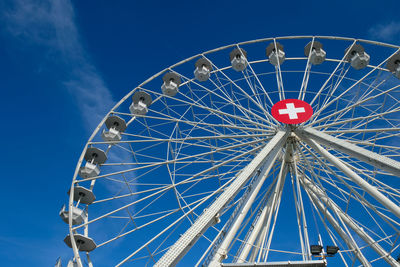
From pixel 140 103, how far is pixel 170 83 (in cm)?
179

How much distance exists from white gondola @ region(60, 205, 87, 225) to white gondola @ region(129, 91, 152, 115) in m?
4.95

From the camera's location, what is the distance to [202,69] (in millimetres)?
16203

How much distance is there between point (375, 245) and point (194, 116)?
319 inches

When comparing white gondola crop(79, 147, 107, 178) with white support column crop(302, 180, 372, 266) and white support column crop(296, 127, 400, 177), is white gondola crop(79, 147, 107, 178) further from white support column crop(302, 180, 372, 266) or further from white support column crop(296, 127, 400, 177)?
white support column crop(302, 180, 372, 266)

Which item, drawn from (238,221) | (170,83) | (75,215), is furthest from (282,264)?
(170,83)

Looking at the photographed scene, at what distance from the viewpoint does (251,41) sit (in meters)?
16.8

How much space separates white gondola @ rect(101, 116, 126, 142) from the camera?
14023mm

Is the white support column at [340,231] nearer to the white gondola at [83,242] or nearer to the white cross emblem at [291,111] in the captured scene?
the white cross emblem at [291,111]

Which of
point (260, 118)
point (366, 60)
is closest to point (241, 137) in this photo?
point (260, 118)

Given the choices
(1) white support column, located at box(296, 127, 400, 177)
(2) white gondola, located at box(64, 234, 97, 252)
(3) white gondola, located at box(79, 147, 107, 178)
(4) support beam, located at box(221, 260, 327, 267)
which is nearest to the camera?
(4) support beam, located at box(221, 260, 327, 267)

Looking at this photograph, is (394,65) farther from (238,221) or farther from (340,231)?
(238,221)

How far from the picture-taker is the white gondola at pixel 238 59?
53.2 ft

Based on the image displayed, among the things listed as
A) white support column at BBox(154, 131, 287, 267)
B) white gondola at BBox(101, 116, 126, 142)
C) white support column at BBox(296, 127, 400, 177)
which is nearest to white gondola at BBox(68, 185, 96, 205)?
white gondola at BBox(101, 116, 126, 142)

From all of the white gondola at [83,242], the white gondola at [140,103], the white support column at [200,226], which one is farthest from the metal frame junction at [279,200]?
the white gondola at [140,103]
